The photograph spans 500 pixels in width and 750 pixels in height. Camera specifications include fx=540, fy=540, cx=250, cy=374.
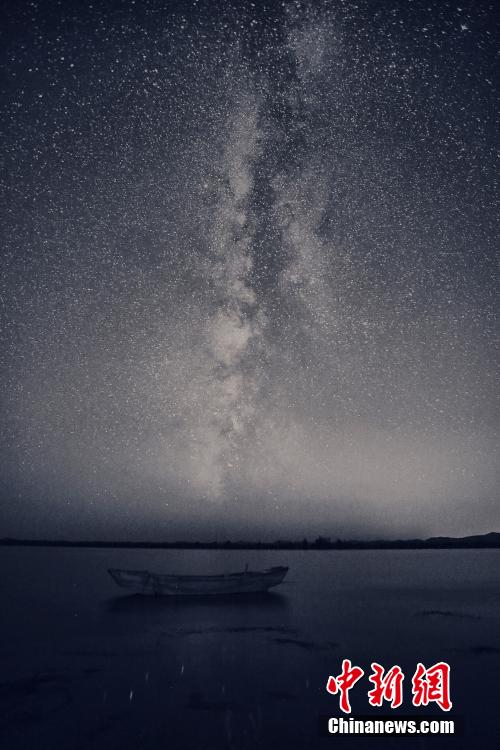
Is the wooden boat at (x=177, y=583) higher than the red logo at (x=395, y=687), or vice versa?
the wooden boat at (x=177, y=583)

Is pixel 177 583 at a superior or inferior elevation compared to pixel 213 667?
superior

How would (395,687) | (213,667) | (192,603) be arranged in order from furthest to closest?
(192,603) < (213,667) < (395,687)

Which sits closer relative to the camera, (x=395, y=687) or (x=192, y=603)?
(x=395, y=687)

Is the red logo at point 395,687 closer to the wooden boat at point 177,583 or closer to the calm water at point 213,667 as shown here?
the calm water at point 213,667

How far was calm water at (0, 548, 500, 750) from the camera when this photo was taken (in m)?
15.2

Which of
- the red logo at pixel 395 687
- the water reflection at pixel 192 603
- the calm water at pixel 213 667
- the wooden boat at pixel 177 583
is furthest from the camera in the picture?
the wooden boat at pixel 177 583

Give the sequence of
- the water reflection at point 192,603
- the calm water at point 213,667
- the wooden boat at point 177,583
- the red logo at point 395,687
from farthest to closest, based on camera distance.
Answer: the wooden boat at point 177,583 < the water reflection at point 192,603 < the red logo at point 395,687 < the calm water at point 213,667

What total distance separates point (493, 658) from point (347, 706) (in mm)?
11071

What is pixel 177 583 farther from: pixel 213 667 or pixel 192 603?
pixel 213 667

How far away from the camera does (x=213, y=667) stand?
918 inches

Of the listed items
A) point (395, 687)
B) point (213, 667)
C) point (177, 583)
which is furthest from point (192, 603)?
point (395, 687)

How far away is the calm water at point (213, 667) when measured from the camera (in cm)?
1522

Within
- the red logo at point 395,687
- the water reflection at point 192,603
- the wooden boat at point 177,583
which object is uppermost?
the wooden boat at point 177,583

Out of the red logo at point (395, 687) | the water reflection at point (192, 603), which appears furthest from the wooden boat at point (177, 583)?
the red logo at point (395, 687)
